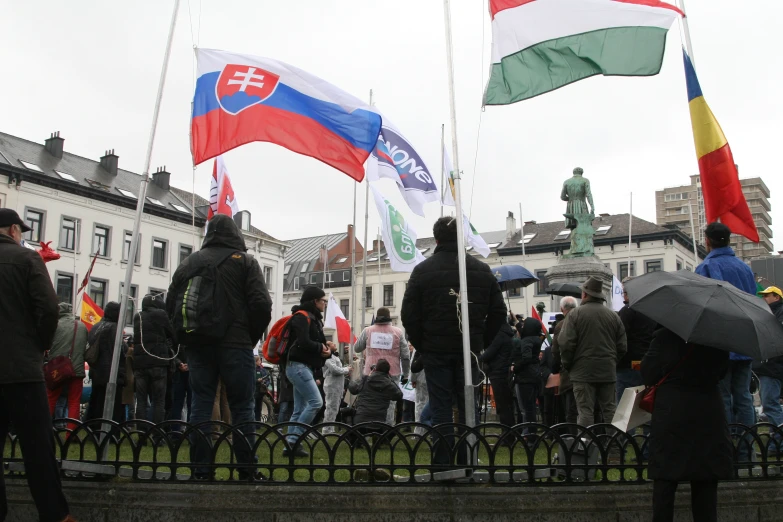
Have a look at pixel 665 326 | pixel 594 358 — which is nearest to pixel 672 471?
pixel 665 326

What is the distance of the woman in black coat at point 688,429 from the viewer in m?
5.54

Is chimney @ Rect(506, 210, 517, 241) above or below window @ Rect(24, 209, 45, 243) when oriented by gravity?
above

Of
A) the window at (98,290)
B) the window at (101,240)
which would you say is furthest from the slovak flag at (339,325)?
the window at (101,240)

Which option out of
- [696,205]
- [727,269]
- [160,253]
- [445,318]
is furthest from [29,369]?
[696,205]

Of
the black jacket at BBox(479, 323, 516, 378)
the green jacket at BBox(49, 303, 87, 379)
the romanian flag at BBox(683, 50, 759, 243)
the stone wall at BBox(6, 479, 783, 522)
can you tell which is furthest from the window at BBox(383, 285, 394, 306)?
the stone wall at BBox(6, 479, 783, 522)

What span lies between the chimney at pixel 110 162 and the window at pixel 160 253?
5.26 m

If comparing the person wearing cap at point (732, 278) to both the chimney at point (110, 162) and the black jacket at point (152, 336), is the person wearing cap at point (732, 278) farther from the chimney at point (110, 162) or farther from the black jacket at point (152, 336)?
the chimney at point (110, 162)

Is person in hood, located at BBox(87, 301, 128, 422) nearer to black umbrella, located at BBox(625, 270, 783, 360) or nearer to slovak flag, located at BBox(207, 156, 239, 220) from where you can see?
slovak flag, located at BBox(207, 156, 239, 220)

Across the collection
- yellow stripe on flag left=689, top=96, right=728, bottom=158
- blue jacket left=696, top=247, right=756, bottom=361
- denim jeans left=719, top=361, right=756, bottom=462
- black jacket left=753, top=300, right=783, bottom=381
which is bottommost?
denim jeans left=719, top=361, right=756, bottom=462

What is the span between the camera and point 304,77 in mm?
9602

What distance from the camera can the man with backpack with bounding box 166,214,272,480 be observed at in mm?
6914

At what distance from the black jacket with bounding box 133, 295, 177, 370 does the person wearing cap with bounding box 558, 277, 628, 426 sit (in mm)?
5309

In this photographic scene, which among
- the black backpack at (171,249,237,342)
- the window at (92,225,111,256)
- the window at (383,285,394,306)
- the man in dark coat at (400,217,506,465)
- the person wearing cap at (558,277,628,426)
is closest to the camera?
the black backpack at (171,249,237,342)

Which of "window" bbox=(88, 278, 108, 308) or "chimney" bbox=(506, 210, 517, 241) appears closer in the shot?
"window" bbox=(88, 278, 108, 308)
